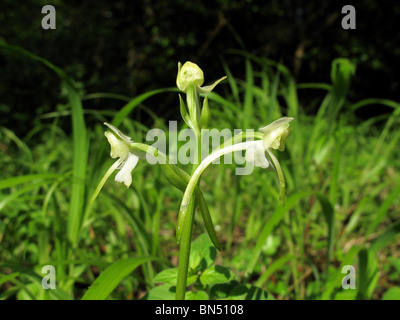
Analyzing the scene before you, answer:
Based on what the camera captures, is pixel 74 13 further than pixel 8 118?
Yes

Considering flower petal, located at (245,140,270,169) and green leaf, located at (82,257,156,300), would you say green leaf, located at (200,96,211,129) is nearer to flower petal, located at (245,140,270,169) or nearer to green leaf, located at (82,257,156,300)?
flower petal, located at (245,140,270,169)

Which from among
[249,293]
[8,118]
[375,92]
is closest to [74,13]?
[8,118]

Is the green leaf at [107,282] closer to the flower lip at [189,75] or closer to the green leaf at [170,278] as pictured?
the green leaf at [170,278]

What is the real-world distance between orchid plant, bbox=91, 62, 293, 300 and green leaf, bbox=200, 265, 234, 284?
0.09 m

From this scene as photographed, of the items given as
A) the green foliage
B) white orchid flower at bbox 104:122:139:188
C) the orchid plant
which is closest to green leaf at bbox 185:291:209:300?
the green foliage

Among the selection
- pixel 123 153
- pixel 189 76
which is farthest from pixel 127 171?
pixel 189 76

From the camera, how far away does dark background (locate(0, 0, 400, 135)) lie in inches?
143

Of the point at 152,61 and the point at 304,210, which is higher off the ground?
the point at 152,61

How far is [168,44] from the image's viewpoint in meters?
5.00

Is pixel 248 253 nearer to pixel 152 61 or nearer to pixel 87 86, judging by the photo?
pixel 87 86
